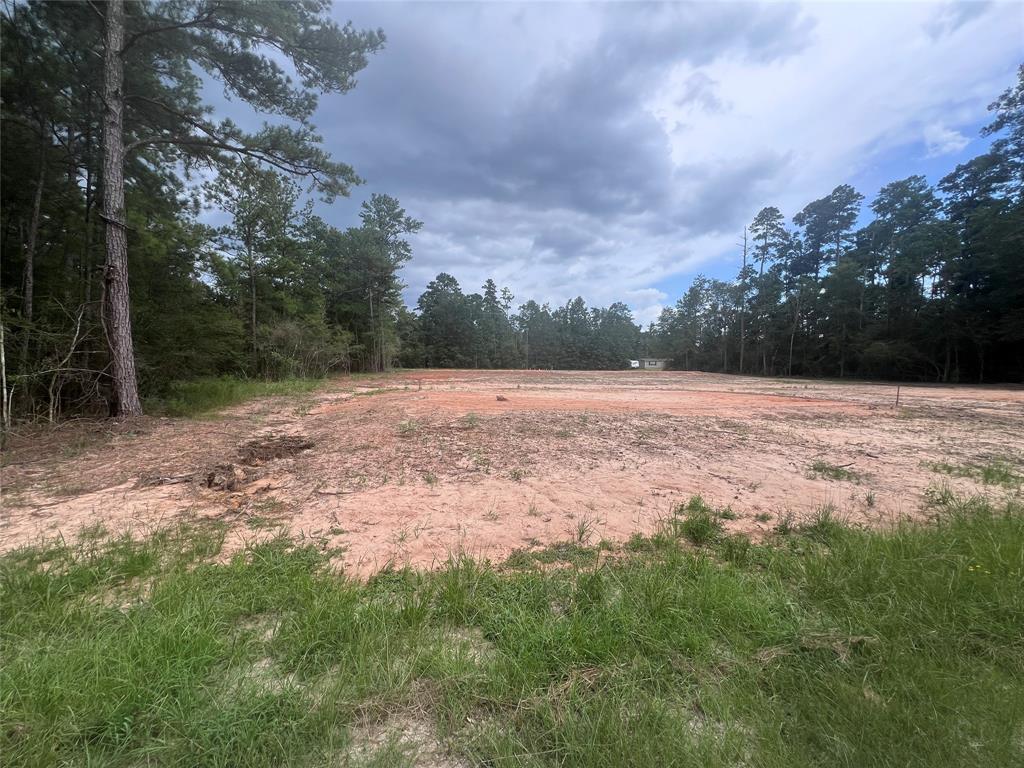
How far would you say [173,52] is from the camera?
8.48 metres

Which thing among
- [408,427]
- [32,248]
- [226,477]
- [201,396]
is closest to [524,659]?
[226,477]

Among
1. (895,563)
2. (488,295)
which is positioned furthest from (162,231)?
(488,295)

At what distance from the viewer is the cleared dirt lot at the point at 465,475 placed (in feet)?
11.4

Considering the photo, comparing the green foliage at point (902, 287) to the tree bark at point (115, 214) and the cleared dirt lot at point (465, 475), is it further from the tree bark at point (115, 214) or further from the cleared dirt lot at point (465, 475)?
the tree bark at point (115, 214)

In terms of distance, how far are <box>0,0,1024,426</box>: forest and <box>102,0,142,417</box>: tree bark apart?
0.10ft

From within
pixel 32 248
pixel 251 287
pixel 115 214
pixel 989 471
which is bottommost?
pixel 989 471

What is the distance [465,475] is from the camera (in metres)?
4.95

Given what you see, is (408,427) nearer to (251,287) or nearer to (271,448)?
(271,448)

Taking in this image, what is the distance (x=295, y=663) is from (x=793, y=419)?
1097cm

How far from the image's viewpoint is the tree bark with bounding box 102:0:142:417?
7.29 metres

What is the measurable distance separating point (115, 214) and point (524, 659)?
410 inches

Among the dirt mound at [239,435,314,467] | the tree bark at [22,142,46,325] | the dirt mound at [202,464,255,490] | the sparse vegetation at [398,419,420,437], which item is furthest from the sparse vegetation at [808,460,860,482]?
the tree bark at [22,142,46,325]

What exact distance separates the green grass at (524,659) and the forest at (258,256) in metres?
6.50

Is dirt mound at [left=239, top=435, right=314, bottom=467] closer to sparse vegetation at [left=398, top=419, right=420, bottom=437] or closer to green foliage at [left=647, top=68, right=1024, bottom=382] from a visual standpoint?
sparse vegetation at [left=398, top=419, right=420, bottom=437]
